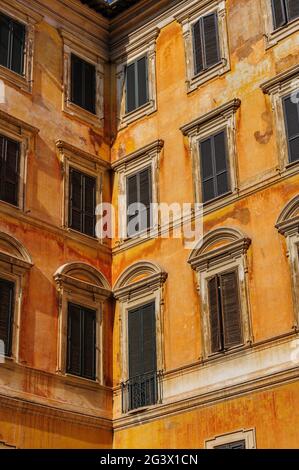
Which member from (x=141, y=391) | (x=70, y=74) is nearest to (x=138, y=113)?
(x=70, y=74)

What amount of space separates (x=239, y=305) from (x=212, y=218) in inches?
95.5

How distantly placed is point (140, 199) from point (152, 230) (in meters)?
1.09

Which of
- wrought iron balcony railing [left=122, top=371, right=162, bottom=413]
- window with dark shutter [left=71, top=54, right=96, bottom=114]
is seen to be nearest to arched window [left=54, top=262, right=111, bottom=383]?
wrought iron balcony railing [left=122, top=371, right=162, bottom=413]

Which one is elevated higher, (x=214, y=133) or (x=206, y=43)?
(x=206, y=43)

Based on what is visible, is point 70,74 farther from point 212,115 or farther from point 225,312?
point 225,312

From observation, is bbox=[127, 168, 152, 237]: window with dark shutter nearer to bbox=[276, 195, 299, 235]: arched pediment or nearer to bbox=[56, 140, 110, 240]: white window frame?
bbox=[56, 140, 110, 240]: white window frame

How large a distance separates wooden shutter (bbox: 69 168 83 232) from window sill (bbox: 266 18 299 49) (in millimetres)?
5769

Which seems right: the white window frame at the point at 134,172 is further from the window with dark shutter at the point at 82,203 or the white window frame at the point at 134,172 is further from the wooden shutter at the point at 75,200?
the wooden shutter at the point at 75,200

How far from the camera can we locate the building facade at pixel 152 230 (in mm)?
18547

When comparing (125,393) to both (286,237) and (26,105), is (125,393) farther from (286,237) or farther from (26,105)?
(26,105)

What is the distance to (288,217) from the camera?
18.7 meters

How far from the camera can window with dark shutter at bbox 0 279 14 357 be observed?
753 inches

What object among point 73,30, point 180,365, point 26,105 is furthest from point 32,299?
point 73,30

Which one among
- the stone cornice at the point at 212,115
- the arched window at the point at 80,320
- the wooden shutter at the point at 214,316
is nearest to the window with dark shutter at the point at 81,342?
the arched window at the point at 80,320
